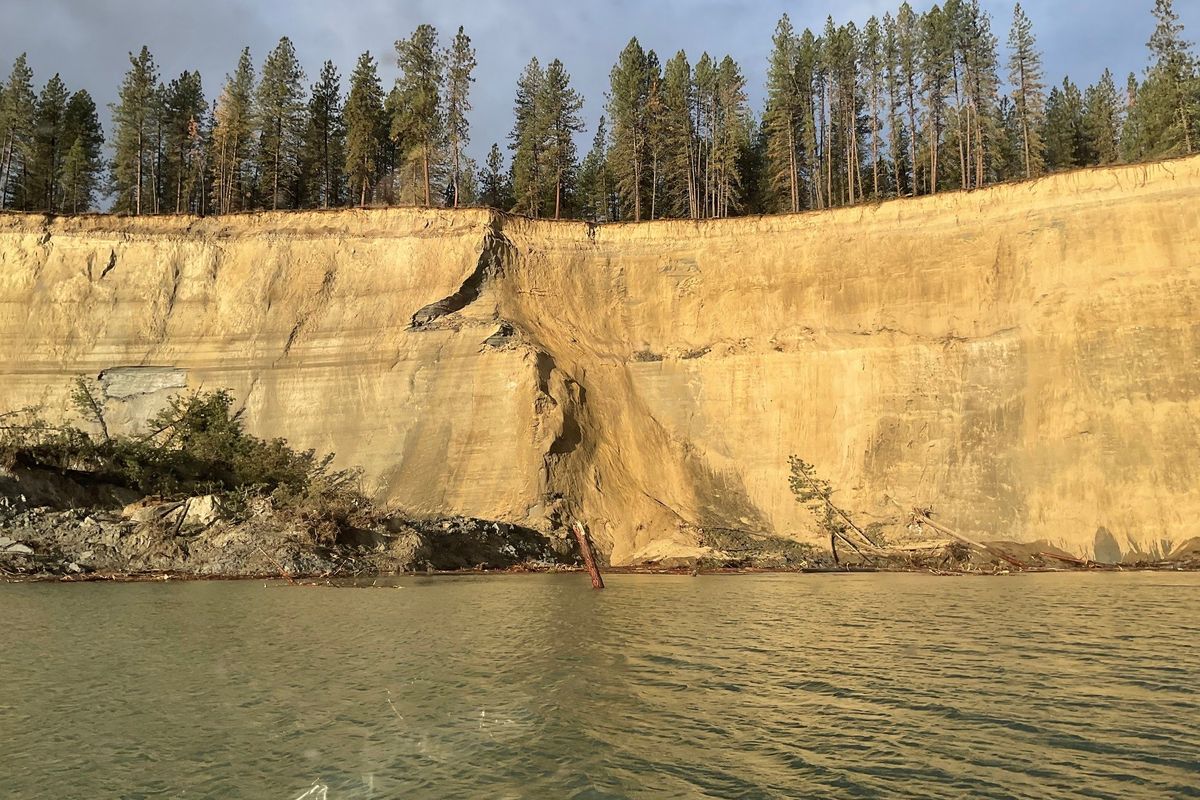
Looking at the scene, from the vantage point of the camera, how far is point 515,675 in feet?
23.0

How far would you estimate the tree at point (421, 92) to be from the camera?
36.3 m

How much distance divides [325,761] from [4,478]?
18.9m

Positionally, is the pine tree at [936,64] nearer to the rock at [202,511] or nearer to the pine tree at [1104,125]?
the pine tree at [1104,125]

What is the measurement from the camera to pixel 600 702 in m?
6.03

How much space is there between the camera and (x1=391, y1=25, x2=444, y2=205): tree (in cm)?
3628

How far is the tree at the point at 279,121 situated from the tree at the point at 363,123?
9.22 feet

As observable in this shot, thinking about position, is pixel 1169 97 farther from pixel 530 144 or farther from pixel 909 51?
pixel 530 144

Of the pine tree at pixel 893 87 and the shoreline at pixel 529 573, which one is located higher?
the pine tree at pixel 893 87

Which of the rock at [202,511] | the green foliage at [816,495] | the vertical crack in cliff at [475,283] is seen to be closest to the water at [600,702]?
the rock at [202,511]

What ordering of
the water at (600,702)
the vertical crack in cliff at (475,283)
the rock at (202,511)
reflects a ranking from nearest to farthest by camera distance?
the water at (600,702) < the rock at (202,511) < the vertical crack in cliff at (475,283)

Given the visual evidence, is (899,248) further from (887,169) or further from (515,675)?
(515,675)

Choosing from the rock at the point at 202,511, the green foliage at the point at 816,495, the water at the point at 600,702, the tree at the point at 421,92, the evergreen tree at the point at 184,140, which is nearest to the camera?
the water at the point at 600,702

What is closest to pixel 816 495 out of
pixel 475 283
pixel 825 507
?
pixel 825 507

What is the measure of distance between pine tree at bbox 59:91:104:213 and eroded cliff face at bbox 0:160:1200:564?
51.2ft
